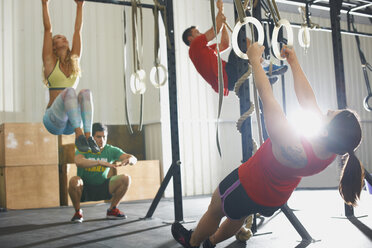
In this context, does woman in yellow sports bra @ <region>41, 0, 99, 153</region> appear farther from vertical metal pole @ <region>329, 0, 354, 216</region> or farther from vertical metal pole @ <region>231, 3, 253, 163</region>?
vertical metal pole @ <region>329, 0, 354, 216</region>

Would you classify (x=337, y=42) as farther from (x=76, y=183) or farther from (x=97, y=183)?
(x=76, y=183)

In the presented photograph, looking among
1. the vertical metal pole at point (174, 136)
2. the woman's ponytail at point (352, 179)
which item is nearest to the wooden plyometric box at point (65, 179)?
the vertical metal pole at point (174, 136)

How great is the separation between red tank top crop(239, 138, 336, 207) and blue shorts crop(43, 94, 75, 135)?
1675 millimetres

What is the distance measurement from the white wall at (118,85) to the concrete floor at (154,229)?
6.41 feet

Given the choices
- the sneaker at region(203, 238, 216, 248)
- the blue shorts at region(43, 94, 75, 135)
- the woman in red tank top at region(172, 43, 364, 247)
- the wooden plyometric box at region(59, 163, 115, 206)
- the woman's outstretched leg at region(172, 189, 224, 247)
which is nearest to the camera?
the woman in red tank top at region(172, 43, 364, 247)

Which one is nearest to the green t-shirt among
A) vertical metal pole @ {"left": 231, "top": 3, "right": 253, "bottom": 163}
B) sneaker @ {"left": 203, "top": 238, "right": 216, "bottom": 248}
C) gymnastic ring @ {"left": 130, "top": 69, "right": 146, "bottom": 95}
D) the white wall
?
gymnastic ring @ {"left": 130, "top": 69, "right": 146, "bottom": 95}

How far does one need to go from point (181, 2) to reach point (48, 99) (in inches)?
159

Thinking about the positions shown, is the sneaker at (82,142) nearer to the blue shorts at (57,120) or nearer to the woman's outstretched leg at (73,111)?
the woman's outstretched leg at (73,111)

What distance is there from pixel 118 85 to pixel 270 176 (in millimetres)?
5267

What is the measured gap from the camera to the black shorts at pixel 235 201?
6.68 feet

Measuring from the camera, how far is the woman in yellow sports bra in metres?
3.03

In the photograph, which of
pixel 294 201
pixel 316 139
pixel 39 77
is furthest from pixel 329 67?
pixel 316 139

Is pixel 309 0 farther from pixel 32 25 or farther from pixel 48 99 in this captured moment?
pixel 32 25

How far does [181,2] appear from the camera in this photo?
6961 millimetres
